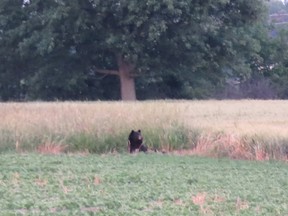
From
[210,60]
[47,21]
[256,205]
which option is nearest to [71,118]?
[256,205]

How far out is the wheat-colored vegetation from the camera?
1561 cm

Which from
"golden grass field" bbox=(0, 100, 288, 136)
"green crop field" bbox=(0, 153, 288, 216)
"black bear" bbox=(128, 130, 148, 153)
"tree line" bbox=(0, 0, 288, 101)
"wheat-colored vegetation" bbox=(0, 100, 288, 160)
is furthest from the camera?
"tree line" bbox=(0, 0, 288, 101)

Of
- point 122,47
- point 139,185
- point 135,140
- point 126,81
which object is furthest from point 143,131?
point 126,81

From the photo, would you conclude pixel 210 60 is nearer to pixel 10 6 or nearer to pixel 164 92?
pixel 164 92

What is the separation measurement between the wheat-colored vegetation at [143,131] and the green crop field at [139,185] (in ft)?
2.70

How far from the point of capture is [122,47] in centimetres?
2748

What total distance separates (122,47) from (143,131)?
10.5 meters

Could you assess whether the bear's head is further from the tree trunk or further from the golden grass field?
the tree trunk

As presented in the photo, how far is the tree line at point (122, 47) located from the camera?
90.8 feet

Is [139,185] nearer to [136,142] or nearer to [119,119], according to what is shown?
[136,142]

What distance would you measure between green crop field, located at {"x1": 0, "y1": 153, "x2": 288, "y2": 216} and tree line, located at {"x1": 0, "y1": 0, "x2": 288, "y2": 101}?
12545 mm

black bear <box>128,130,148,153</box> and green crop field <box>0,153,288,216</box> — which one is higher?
black bear <box>128,130,148,153</box>

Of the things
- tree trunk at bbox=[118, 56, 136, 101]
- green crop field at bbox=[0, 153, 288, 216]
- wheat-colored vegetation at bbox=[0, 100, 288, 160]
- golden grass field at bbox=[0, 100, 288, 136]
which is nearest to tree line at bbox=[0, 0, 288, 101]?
tree trunk at bbox=[118, 56, 136, 101]

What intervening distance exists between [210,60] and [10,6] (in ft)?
23.6
